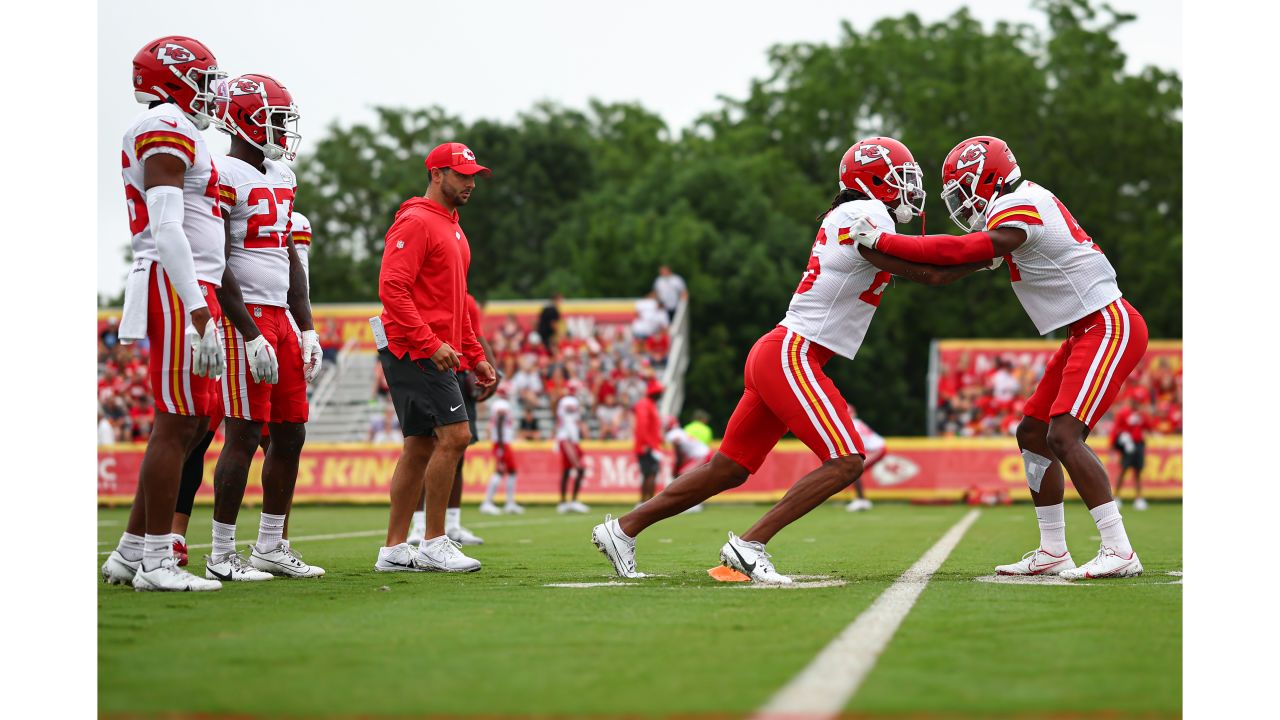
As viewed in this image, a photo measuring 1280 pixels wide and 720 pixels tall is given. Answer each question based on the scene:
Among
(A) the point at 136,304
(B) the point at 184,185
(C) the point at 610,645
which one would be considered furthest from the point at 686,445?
(C) the point at 610,645

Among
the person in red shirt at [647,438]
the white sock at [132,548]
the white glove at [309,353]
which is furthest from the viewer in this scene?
the person in red shirt at [647,438]

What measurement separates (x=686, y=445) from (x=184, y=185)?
16.6m

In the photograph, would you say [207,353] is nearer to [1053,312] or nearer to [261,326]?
[261,326]

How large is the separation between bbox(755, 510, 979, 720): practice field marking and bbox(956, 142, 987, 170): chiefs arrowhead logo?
228 centimetres

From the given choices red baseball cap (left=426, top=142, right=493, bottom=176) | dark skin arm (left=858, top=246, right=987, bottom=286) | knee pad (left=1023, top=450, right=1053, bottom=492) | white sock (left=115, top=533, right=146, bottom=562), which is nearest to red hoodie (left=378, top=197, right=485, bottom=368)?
red baseball cap (left=426, top=142, right=493, bottom=176)

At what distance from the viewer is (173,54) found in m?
6.06

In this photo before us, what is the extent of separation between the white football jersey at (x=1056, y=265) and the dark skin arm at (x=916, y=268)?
355mm

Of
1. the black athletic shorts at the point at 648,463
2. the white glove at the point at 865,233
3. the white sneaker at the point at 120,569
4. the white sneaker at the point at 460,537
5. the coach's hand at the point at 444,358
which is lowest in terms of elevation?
the black athletic shorts at the point at 648,463

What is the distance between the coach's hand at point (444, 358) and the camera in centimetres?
720

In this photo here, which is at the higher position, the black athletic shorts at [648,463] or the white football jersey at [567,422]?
the white football jersey at [567,422]

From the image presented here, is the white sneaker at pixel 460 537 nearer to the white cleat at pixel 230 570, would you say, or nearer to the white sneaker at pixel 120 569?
the white cleat at pixel 230 570

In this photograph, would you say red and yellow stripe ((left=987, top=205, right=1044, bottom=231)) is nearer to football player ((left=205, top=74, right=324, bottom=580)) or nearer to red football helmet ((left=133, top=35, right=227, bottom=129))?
football player ((left=205, top=74, right=324, bottom=580))

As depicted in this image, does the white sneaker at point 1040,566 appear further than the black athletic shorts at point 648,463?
No

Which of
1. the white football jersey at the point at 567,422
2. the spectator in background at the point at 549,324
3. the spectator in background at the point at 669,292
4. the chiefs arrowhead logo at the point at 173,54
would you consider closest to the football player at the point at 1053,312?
the chiefs arrowhead logo at the point at 173,54
